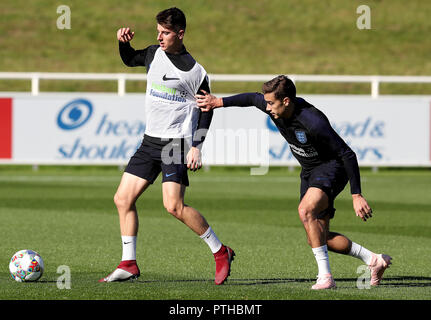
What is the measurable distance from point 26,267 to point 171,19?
7.56 feet

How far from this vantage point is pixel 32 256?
26.0 feet

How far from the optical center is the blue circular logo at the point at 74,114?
2031 centimetres

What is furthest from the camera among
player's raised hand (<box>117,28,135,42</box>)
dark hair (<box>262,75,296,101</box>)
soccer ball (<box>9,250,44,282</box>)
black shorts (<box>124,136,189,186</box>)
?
player's raised hand (<box>117,28,135,42</box>)

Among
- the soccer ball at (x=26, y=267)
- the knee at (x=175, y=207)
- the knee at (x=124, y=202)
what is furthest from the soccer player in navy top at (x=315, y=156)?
the soccer ball at (x=26, y=267)

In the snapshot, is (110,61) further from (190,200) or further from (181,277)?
(181,277)

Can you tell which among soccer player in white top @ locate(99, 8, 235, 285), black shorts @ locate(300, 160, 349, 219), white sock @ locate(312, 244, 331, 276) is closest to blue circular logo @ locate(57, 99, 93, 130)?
soccer player in white top @ locate(99, 8, 235, 285)

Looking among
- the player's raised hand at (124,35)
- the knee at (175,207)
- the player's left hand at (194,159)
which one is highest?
the player's raised hand at (124,35)

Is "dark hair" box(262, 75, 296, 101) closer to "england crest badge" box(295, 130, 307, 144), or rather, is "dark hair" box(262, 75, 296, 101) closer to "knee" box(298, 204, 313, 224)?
"england crest badge" box(295, 130, 307, 144)

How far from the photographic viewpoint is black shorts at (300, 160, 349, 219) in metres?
7.77

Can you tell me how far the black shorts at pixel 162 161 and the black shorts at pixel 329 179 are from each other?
3.49 ft

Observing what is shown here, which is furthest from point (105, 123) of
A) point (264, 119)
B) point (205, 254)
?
point (205, 254)

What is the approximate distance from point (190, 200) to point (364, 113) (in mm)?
6171

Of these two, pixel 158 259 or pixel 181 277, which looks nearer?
pixel 181 277

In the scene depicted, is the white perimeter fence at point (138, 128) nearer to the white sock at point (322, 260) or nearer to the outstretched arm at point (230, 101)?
the outstretched arm at point (230, 101)
